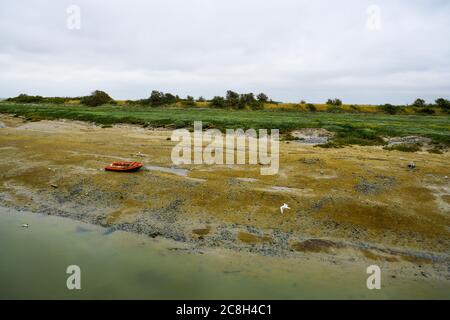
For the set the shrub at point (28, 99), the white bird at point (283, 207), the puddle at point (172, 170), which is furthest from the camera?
the shrub at point (28, 99)

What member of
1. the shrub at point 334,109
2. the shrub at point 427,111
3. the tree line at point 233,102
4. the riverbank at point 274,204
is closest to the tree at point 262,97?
the tree line at point 233,102

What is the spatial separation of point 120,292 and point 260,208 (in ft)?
23.8

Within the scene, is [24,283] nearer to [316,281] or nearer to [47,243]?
[47,243]

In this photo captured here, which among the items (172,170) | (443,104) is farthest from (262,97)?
(172,170)

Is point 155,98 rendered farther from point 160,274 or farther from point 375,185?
point 160,274

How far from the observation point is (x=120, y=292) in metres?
9.24

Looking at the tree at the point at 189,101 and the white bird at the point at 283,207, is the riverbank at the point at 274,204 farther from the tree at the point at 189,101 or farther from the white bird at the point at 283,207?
the tree at the point at 189,101

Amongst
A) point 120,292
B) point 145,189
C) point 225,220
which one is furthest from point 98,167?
point 120,292

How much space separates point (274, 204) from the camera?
15039 mm

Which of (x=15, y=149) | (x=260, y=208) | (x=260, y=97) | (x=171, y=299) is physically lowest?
(x=171, y=299)

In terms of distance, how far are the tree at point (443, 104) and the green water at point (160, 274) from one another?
278 feet

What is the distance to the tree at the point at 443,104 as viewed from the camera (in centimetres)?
7896

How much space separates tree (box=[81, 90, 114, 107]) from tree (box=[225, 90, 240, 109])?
3577 cm

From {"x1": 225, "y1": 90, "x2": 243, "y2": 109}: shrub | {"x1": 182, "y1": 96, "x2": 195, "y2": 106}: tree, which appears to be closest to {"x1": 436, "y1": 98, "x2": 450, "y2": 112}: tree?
{"x1": 225, "y1": 90, "x2": 243, "y2": 109}: shrub
